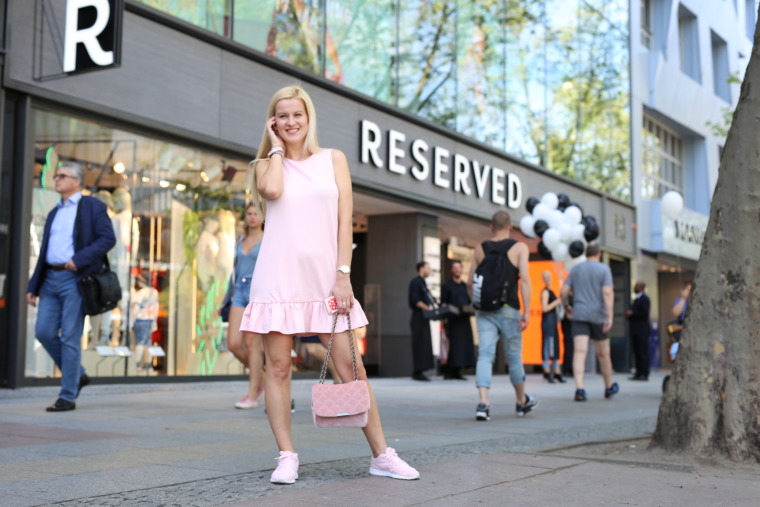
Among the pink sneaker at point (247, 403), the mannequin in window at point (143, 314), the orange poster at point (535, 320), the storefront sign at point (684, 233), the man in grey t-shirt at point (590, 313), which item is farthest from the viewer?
the storefront sign at point (684, 233)

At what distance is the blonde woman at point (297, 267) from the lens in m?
3.85

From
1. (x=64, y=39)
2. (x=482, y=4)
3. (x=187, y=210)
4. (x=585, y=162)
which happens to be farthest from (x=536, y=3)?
(x=64, y=39)

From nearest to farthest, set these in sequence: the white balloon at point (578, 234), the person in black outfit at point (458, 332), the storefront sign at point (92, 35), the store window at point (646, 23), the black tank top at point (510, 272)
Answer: the black tank top at point (510, 272) < the storefront sign at point (92, 35) < the person in black outfit at point (458, 332) < the white balloon at point (578, 234) < the store window at point (646, 23)

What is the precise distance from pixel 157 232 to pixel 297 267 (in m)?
7.36

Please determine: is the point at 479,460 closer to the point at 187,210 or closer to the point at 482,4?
the point at 187,210

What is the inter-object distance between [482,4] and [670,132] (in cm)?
1203

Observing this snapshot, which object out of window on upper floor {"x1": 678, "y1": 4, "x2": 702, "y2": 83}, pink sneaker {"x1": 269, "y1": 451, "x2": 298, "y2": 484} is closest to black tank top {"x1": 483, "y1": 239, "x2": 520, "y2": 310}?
pink sneaker {"x1": 269, "y1": 451, "x2": 298, "y2": 484}

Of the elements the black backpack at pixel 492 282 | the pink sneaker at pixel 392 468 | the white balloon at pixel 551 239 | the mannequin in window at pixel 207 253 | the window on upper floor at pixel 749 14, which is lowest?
the pink sneaker at pixel 392 468

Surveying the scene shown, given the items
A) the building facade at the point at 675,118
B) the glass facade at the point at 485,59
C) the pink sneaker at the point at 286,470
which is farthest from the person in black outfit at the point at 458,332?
the building facade at the point at 675,118

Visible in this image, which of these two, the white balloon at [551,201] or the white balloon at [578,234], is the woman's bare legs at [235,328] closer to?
the white balloon at [578,234]

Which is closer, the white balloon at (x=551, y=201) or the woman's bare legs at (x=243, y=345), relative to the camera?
the woman's bare legs at (x=243, y=345)

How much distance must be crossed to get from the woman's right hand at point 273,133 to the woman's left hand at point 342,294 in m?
0.72

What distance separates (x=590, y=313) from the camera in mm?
9977

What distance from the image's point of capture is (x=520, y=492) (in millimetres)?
3680
